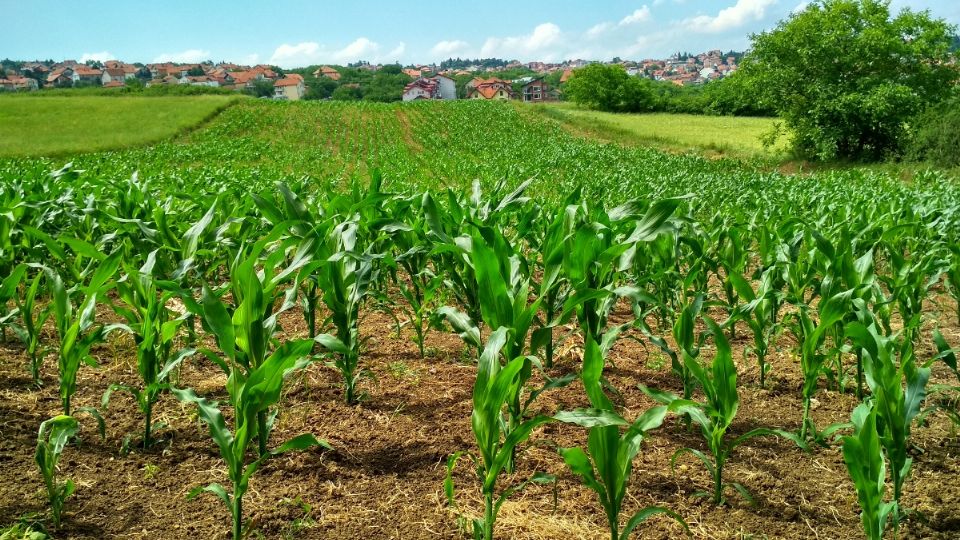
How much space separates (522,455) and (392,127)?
3950 cm

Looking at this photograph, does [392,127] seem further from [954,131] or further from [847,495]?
[847,495]

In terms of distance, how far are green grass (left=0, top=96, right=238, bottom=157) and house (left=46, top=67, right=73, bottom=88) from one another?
122253 millimetres

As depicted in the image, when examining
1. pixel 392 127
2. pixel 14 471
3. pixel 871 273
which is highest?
pixel 392 127

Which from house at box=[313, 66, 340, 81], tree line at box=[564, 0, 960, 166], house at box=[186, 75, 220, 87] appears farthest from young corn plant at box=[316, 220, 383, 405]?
house at box=[313, 66, 340, 81]

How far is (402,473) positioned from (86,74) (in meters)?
204

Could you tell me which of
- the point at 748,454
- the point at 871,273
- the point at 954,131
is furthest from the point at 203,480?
the point at 954,131

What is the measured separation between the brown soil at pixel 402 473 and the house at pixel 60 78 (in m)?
175

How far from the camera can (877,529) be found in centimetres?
198

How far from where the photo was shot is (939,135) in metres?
21.6

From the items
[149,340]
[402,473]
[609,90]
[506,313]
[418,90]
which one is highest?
[418,90]

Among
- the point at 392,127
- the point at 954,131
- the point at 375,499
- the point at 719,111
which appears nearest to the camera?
the point at 375,499

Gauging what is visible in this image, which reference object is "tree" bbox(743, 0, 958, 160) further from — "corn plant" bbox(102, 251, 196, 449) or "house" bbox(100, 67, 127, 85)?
"house" bbox(100, 67, 127, 85)

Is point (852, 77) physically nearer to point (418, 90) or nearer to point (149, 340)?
point (149, 340)

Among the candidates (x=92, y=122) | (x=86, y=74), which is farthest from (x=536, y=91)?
(x=86, y=74)
